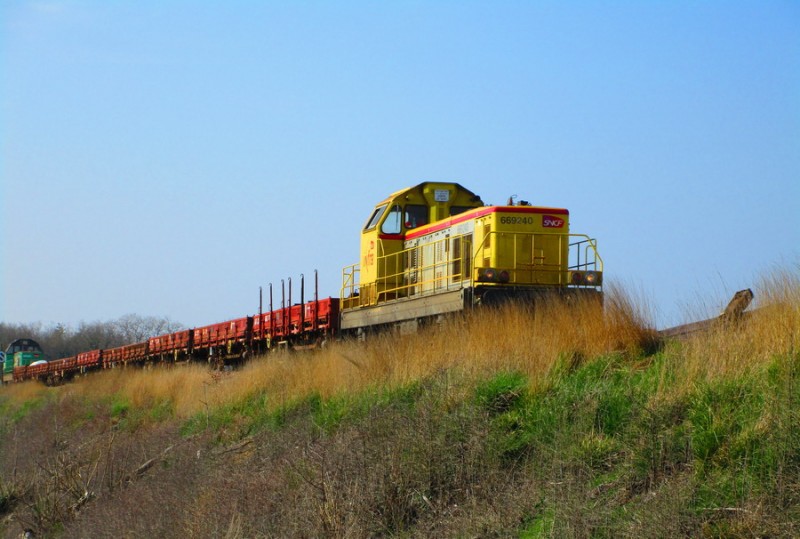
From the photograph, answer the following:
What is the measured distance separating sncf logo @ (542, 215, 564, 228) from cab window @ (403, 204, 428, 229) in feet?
11.9

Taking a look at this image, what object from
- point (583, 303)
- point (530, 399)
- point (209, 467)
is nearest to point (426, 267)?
point (583, 303)

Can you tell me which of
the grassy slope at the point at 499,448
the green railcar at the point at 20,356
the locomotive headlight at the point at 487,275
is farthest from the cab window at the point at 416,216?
the green railcar at the point at 20,356

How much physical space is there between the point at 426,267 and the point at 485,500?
9.29m

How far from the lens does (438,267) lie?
16.8m

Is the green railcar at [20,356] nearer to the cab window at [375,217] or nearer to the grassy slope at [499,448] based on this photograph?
the cab window at [375,217]

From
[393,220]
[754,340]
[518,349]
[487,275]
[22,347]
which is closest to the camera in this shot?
[754,340]

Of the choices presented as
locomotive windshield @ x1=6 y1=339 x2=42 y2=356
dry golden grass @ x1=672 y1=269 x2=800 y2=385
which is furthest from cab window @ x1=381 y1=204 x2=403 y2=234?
locomotive windshield @ x1=6 y1=339 x2=42 y2=356

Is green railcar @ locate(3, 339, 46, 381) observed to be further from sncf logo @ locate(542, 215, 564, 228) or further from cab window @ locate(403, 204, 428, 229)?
sncf logo @ locate(542, 215, 564, 228)

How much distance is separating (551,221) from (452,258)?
1.89 meters

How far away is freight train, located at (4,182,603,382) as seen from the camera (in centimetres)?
1440

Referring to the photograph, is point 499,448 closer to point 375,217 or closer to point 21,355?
point 375,217

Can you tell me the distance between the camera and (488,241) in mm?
15203

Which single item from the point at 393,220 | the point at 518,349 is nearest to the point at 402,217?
the point at 393,220

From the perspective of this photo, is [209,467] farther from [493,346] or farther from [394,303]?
[394,303]
